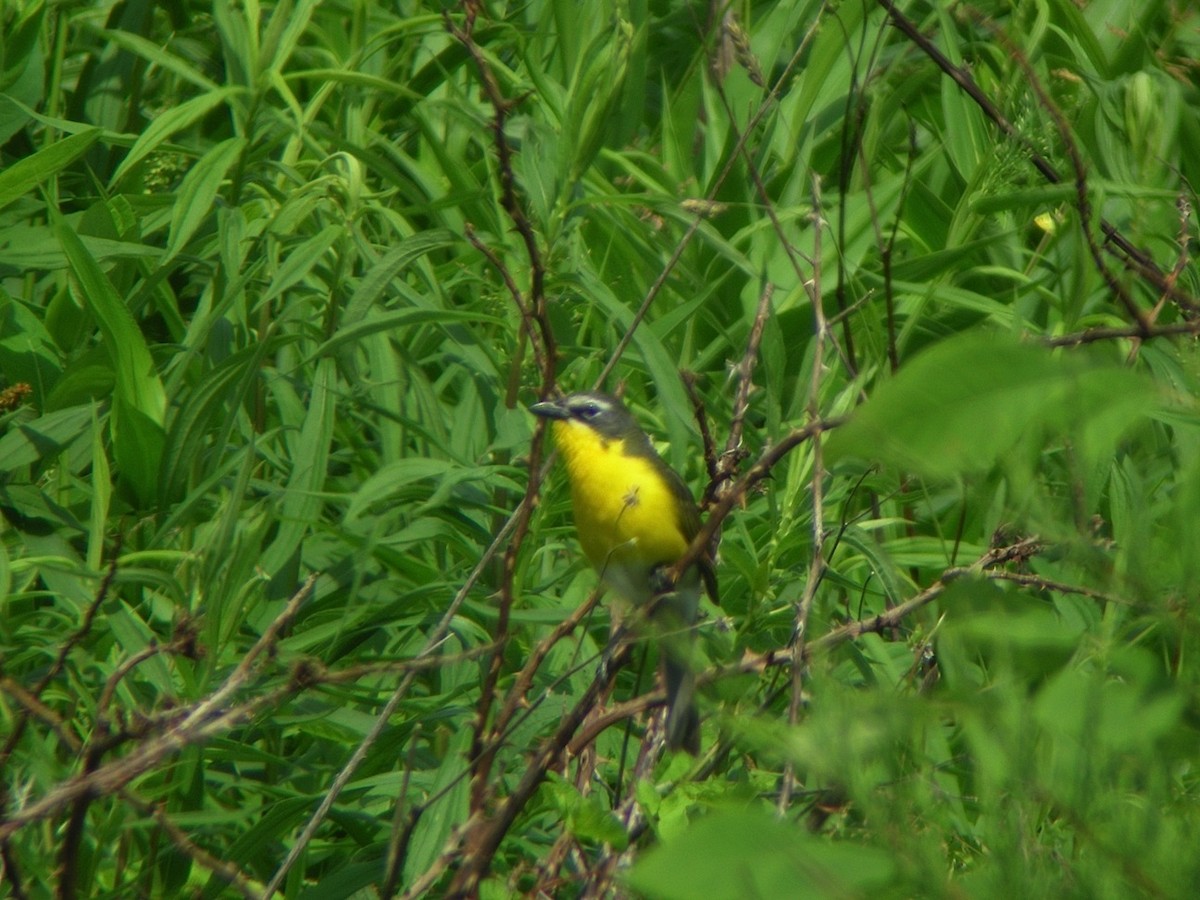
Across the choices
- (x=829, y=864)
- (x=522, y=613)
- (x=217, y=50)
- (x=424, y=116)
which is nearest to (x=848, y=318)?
(x=522, y=613)

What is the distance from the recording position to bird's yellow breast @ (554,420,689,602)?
4219 millimetres

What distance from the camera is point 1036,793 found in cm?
119

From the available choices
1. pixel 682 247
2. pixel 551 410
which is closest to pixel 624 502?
pixel 551 410

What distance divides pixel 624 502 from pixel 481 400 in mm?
567

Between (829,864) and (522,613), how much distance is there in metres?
2.55

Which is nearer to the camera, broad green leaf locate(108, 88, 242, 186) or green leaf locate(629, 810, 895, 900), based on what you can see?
green leaf locate(629, 810, 895, 900)

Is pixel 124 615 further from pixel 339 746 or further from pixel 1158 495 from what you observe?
pixel 1158 495

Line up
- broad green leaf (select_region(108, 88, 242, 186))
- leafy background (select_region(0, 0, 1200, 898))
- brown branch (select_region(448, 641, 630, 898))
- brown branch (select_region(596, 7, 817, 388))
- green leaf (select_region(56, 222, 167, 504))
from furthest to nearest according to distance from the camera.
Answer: broad green leaf (select_region(108, 88, 242, 186))
green leaf (select_region(56, 222, 167, 504))
brown branch (select_region(596, 7, 817, 388))
leafy background (select_region(0, 0, 1200, 898))
brown branch (select_region(448, 641, 630, 898))

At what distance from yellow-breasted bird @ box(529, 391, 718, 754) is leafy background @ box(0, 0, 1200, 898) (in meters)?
0.13

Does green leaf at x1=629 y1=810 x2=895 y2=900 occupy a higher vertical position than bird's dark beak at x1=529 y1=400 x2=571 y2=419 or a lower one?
higher

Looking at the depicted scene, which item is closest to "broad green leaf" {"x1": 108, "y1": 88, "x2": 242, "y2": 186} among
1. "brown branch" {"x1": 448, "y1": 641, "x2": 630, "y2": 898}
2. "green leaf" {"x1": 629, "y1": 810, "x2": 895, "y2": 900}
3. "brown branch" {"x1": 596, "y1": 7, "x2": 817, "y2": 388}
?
"brown branch" {"x1": 596, "y1": 7, "x2": 817, "y2": 388}

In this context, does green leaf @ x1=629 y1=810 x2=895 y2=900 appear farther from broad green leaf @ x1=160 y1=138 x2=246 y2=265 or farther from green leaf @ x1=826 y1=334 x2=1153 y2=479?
broad green leaf @ x1=160 y1=138 x2=246 y2=265

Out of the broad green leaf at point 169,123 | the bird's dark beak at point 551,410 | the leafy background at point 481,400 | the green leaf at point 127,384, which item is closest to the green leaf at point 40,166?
the leafy background at point 481,400

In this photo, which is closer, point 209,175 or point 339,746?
point 339,746
